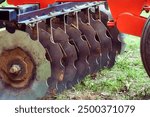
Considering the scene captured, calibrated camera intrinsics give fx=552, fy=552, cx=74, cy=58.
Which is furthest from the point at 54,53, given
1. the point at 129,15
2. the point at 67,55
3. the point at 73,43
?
the point at 129,15

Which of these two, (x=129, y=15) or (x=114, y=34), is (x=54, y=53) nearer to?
(x=129, y=15)

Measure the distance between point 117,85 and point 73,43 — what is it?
0.56m

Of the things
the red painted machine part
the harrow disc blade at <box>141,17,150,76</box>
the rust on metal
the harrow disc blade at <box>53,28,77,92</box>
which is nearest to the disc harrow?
the harrow disc blade at <box>53,28,77,92</box>

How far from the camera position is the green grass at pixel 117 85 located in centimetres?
463

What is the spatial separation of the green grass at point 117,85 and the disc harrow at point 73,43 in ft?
0.23

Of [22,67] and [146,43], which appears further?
[22,67]

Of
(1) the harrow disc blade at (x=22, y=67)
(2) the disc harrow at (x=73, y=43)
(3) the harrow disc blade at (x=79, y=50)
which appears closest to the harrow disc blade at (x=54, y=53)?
(2) the disc harrow at (x=73, y=43)

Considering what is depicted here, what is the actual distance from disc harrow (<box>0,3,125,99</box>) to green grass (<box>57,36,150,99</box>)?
7 cm

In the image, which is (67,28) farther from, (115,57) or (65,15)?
(115,57)

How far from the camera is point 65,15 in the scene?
15.6ft

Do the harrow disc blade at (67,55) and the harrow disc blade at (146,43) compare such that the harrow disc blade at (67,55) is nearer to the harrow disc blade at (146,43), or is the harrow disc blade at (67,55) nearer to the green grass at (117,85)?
the green grass at (117,85)

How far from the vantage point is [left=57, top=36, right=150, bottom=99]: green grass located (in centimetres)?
463

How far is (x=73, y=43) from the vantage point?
15.5ft

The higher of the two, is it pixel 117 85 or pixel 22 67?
pixel 22 67
